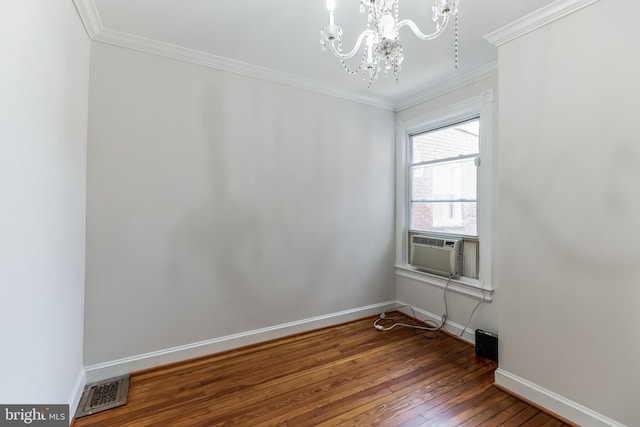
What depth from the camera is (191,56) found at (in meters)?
2.38

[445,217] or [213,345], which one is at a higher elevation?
[445,217]

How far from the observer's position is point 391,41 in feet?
4.13

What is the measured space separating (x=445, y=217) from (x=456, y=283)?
703 millimetres

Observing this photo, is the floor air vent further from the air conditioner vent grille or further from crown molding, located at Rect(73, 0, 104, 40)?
the air conditioner vent grille

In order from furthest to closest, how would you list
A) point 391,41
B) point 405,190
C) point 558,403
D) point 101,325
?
point 405,190, point 101,325, point 558,403, point 391,41

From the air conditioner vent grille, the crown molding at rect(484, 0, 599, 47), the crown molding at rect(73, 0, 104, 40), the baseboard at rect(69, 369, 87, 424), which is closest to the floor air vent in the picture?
the baseboard at rect(69, 369, 87, 424)

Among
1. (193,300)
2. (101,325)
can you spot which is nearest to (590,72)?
(193,300)

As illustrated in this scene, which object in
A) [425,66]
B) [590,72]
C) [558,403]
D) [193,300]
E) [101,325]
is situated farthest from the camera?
[425,66]

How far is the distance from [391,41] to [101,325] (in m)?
2.65

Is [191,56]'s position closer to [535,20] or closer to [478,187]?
[535,20]

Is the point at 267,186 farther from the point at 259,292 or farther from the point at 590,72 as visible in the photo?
the point at 590,72

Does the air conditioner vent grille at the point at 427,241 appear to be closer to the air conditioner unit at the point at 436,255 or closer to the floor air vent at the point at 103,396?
the air conditioner unit at the point at 436,255

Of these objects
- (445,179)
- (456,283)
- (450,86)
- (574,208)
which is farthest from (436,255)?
(450,86)

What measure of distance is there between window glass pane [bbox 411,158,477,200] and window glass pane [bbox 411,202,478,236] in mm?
83
